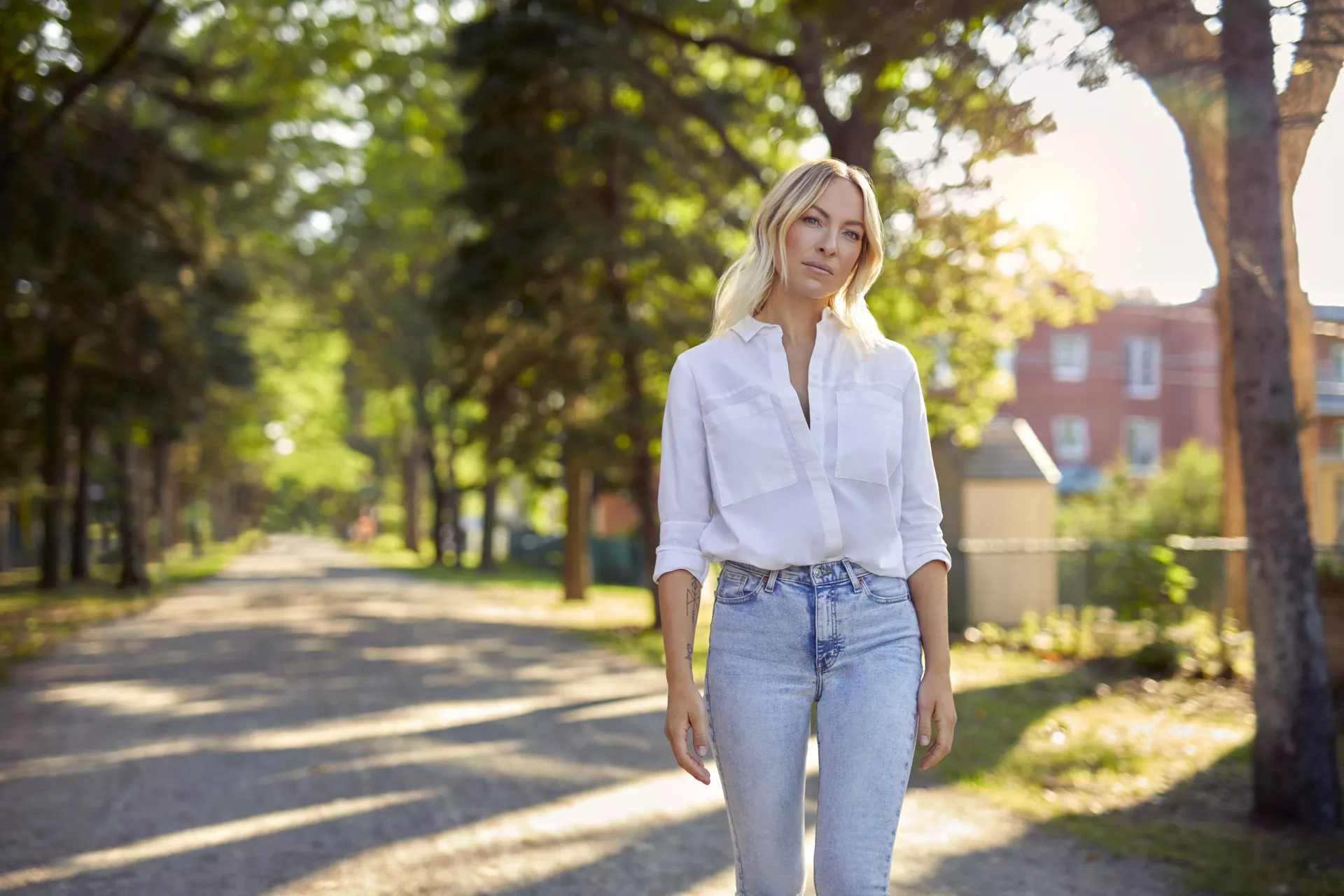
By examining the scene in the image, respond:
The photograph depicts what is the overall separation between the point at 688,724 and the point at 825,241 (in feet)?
3.77

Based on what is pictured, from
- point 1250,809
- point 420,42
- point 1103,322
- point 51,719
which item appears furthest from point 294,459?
point 1250,809

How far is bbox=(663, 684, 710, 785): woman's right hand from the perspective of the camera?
2824mm

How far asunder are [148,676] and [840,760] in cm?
1110

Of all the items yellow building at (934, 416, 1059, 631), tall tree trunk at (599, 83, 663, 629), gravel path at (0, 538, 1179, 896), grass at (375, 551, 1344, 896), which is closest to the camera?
gravel path at (0, 538, 1179, 896)

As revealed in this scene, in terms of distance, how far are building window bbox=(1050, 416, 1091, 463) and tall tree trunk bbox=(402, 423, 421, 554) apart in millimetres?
22999

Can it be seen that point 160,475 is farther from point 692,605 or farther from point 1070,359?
point 692,605

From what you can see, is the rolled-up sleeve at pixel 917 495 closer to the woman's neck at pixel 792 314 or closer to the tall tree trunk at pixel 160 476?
the woman's neck at pixel 792 314

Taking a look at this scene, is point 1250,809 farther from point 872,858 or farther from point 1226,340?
point 1226,340

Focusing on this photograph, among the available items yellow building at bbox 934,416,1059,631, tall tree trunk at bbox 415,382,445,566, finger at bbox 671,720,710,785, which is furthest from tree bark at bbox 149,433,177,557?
finger at bbox 671,720,710,785

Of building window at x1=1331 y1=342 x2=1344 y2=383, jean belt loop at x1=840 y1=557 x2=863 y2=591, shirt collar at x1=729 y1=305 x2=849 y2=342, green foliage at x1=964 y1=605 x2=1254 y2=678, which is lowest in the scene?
green foliage at x1=964 y1=605 x2=1254 y2=678

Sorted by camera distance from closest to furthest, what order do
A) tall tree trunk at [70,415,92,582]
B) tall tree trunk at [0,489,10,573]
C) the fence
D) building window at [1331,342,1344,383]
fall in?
1. the fence
2. building window at [1331,342,1344,383]
3. tall tree trunk at [70,415,92,582]
4. tall tree trunk at [0,489,10,573]

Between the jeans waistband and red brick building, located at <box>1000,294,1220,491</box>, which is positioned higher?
red brick building, located at <box>1000,294,1220,491</box>

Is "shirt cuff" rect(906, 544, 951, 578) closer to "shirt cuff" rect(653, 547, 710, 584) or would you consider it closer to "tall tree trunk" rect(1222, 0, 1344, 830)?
"shirt cuff" rect(653, 547, 710, 584)

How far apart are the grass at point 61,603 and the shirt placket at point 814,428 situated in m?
11.4
